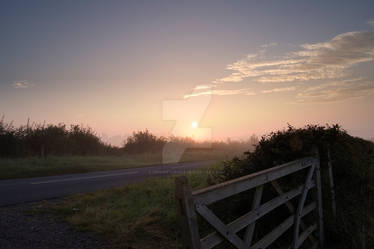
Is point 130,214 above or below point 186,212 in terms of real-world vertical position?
below

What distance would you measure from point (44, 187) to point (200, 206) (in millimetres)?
9874

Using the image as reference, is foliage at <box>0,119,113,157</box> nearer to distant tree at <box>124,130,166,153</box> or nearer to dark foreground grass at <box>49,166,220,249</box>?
distant tree at <box>124,130,166,153</box>

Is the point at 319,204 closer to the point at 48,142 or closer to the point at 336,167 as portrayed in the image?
the point at 336,167

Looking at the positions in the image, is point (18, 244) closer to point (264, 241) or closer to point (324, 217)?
point (264, 241)

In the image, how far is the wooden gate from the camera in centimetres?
263

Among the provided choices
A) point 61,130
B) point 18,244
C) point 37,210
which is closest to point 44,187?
point 37,210

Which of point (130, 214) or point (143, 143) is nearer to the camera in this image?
point (130, 214)

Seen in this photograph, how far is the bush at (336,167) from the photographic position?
542 centimetres

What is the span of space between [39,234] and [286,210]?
187 inches

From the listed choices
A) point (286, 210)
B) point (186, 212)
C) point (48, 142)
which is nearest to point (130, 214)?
point (286, 210)

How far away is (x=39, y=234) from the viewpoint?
5738mm

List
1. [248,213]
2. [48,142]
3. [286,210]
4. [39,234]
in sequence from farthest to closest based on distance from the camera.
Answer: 1. [48,142]
2. [39,234]
3. [286,210]
4. [248,213]

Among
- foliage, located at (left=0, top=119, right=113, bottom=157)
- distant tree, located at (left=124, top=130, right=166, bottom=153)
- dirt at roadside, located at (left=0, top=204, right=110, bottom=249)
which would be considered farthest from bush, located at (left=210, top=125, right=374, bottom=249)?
distant tree, located at (left=124, top=130, right=166, bottom=153)

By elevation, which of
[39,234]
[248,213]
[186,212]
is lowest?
[39,234]
